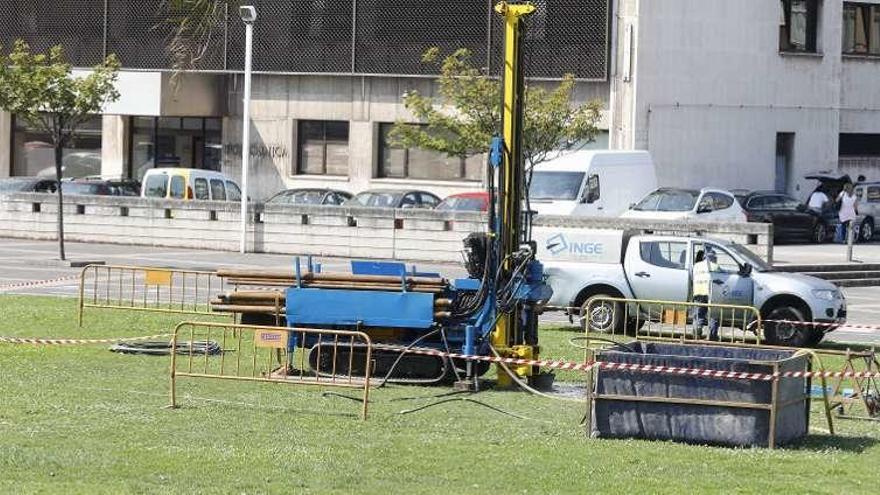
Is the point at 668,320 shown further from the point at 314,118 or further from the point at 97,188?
the point at 314,118

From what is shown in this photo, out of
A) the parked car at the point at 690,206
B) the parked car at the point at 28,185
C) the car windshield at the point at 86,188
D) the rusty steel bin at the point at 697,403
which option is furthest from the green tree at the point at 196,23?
the parked car at the point at 28,185

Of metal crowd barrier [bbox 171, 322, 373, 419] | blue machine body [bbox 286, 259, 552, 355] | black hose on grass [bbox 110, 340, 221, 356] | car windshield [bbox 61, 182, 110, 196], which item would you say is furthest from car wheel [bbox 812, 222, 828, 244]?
A: blue machine body [bbox 286, 259, 552, 355]

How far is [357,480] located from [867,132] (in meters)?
47.2

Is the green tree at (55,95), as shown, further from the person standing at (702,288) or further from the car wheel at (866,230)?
the car wheel at (866,230)

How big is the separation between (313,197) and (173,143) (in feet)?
41.5

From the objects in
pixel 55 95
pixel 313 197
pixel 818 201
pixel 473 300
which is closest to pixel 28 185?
pixel 313 197

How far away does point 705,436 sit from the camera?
50.8 feet

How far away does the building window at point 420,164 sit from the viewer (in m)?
53.8

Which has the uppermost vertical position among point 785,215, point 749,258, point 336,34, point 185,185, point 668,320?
point 336,34

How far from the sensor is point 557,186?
138 feet

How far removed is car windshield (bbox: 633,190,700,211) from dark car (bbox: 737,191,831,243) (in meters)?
3.46

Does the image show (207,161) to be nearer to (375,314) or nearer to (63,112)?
(63,112)

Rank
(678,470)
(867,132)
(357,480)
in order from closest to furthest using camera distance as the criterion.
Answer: (357,480) < (678,470) < (867,132)

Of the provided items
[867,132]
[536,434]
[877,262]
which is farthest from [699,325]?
[867,132]
